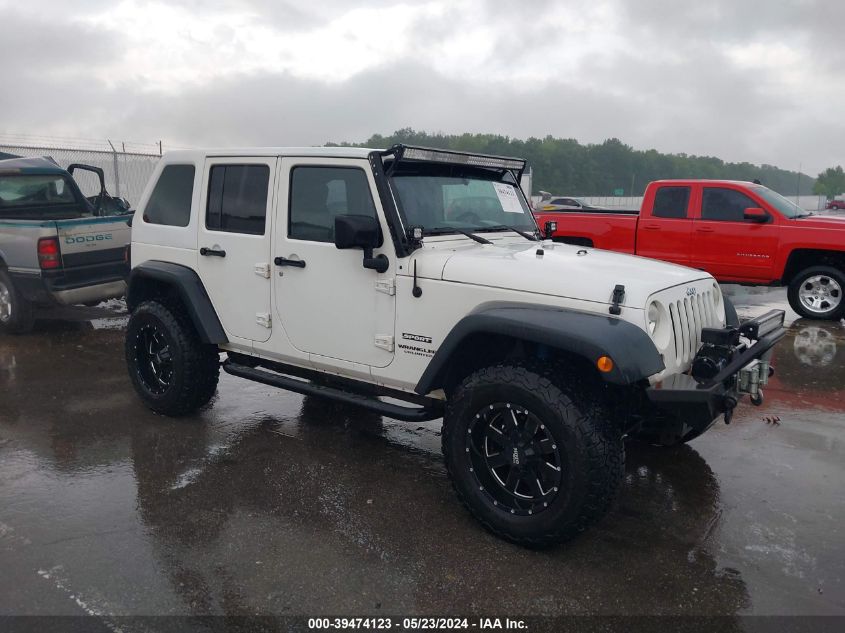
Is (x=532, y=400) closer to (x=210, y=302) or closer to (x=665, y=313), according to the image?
(x=665, y=313)

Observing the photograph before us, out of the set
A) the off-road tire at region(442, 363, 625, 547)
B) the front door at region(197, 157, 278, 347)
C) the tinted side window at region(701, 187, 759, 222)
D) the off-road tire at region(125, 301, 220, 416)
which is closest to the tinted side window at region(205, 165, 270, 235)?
the front door at region(197, 157, 278, 347)

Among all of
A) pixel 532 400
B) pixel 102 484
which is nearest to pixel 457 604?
pixel 532 400

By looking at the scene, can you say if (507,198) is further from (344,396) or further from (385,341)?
(344,396)

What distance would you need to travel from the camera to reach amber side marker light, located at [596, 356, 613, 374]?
308 centimetres

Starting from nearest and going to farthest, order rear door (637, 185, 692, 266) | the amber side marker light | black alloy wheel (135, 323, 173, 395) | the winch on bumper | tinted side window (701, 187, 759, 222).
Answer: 1. the amber side marker light
2. the winch on bumper
3. black alloy wheel (135, 323, 173, 395)
4. tinted side window (701, 187, 759, 222)
5. rear door (637, 185, 692, 266)

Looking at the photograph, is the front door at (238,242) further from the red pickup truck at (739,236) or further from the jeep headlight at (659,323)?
the red pickup truck at (739,236)

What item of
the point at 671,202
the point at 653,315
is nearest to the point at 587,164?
the point at 671,202

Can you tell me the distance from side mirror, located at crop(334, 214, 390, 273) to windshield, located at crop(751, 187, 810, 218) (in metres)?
7.77

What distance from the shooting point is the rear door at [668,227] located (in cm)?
1020

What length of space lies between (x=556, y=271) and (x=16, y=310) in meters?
7.25

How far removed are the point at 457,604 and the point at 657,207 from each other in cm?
864

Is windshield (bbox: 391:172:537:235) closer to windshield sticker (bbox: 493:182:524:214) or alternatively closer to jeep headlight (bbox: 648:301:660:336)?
windshield sticker (bbox: 493:182:524:214)

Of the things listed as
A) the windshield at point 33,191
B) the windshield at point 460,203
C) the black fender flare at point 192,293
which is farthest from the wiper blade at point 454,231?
the windshield at point 33,191

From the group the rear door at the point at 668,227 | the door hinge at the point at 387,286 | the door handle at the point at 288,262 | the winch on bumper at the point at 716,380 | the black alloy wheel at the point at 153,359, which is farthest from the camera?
the rear door at the point at 668,227
